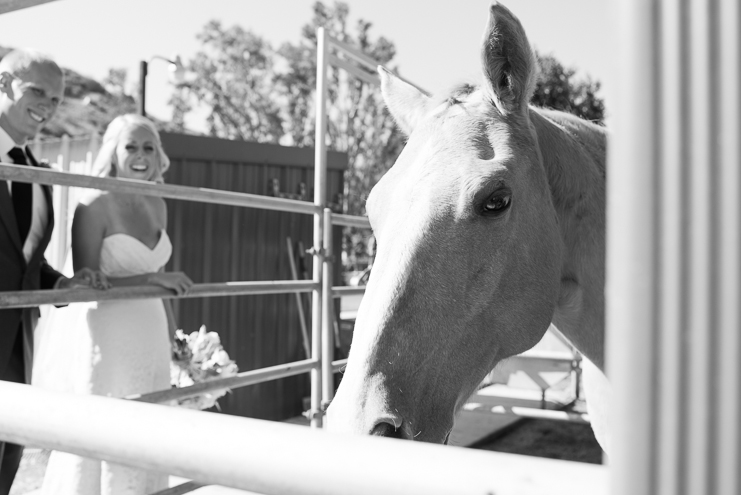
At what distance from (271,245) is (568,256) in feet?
18.0

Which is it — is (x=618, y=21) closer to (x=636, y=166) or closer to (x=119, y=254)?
(x=636, y=166)

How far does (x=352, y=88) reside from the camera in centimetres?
2667

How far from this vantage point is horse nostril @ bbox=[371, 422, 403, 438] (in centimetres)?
122

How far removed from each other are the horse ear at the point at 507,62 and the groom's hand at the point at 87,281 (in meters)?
1.67

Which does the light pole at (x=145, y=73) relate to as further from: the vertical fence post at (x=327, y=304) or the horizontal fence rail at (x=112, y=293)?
the horizontal fence rail at (x=112, y=293)

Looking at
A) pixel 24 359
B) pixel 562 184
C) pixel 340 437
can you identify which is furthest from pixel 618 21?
pixel 24 359

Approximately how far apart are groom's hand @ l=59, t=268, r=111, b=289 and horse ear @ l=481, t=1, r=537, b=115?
167 centimetres

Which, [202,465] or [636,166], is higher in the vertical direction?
[636,166]

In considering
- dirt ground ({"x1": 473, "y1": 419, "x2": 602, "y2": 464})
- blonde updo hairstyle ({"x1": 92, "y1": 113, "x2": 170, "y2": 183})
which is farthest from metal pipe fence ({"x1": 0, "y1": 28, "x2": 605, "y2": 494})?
dirt ground ({"x1": 473, "y1": 419, "x2": 602, "y2": 464})

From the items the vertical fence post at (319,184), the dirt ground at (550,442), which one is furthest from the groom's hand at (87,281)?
the dirt ground at (550,442)

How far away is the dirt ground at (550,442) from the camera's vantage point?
17.8 ft

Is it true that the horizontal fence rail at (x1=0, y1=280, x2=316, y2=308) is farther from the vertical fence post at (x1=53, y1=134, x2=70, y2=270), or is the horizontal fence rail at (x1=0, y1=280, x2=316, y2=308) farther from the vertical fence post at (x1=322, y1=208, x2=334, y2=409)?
the vertical fence post at (x1=53, y1=134, x2=70, y2=270)

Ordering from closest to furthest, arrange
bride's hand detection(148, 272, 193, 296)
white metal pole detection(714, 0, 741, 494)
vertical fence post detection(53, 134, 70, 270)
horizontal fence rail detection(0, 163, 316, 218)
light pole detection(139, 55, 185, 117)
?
white metal pole detection(714, 0, 741, 494), horizontal fence rail detection(0, 163, 316, 218), bride's hand detection(148, 272, 193, 296), vertical fence post detection(53, 134, 70, 270), light pole detection(139, 55, 185, 117)

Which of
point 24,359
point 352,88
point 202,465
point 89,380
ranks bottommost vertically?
point 89,380
